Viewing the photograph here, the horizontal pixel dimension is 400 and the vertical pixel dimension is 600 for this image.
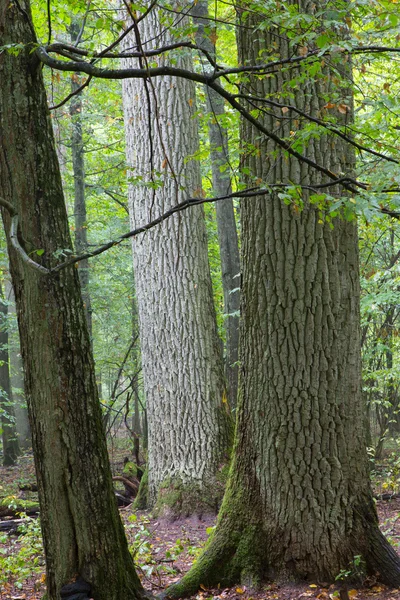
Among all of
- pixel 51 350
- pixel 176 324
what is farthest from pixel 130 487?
pixel 51 350

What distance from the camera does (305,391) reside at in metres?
4.22

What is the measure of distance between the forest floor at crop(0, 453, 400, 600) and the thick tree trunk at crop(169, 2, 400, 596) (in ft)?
0.34

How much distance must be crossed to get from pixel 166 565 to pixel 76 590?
6.94 feet

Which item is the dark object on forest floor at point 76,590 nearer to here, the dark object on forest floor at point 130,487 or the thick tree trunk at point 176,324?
the thick tree trunk at point 176,324

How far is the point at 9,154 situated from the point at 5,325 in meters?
12.3

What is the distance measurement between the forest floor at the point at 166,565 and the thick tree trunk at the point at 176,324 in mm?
506

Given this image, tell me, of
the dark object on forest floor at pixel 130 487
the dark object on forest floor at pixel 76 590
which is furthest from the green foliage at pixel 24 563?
the dark object on forest floor at pixel 130 487

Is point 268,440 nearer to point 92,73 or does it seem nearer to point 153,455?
point 92,73

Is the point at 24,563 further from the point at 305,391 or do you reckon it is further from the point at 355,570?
the point at 305,391

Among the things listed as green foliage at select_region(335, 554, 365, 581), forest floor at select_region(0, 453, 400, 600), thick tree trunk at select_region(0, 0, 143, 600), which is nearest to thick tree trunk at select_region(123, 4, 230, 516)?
forest floor at select_region(0, 453, 400, 600)

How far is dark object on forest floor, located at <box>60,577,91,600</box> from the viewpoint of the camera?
3431 mm

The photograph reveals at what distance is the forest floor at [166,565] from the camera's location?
4.07m

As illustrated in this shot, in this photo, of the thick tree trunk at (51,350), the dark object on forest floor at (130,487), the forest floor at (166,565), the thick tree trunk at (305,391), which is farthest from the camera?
the dark object on forest floor at (130,487)

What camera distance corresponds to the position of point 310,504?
4.21m
